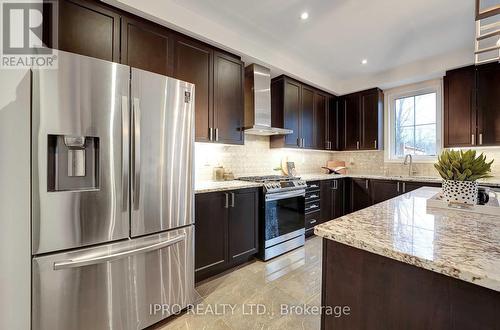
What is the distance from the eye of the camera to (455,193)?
3.97 ft

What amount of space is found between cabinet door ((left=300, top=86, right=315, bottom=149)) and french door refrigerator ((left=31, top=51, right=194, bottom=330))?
7.98ft

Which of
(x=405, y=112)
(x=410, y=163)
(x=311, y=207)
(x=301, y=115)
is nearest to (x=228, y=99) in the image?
(x=301, y=115)

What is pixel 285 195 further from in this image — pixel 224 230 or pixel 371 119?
pixel 371 119

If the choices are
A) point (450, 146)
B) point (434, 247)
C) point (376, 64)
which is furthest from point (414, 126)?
point (434, 247)

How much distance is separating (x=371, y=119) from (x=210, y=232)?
3499mm

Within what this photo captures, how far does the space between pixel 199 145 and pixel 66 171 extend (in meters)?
1.57

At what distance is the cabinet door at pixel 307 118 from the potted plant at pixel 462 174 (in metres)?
2.49

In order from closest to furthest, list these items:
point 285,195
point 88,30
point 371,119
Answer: point 88,30
point 285,195
point 371,119

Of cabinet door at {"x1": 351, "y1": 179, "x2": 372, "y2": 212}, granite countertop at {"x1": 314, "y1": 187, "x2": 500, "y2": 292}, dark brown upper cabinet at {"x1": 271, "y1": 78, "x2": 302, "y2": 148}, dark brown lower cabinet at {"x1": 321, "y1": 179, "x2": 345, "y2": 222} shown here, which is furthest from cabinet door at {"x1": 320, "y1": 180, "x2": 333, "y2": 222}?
granite countertop at {"x1": 314, "y1": 187, "x2": 500, "y2": 292}

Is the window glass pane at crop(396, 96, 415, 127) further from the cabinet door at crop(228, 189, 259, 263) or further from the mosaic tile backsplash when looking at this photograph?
the cabinet door at crop(228, 189, 259, 263)

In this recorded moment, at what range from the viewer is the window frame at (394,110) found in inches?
139

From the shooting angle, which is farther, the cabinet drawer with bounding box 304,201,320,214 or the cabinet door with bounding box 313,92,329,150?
the cabinet door with bounding box 313,92,329,150

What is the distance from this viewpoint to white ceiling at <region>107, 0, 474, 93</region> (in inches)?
83.9

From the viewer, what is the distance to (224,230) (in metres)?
2.23
